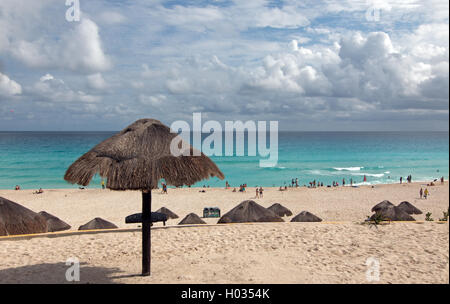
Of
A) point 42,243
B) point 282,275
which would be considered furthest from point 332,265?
point 42,243

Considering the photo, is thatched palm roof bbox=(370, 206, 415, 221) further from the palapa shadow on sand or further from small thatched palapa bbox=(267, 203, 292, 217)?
the palapa shadow on sand

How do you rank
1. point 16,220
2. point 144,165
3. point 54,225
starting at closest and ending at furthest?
1. point 144,165
2. point 16,220
3. point 54,225

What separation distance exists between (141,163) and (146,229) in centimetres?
141

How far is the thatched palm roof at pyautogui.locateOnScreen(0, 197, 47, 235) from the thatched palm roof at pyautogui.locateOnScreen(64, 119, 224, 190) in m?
4.60

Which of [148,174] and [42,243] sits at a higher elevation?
[148,174]

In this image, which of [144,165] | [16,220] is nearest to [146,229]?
[144,165]

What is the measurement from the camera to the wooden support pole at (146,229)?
619 centimetres

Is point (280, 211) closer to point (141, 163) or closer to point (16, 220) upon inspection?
point (16, 220)

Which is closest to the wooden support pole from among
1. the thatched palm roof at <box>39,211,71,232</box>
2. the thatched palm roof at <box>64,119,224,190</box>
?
the thatched palm roof at <box>64,119,224,190</box>

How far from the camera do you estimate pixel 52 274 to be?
22.4 feet

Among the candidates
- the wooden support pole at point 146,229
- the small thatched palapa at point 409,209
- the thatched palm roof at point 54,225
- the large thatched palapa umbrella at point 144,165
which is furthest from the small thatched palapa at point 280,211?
the wooden support pole at point 146,229
